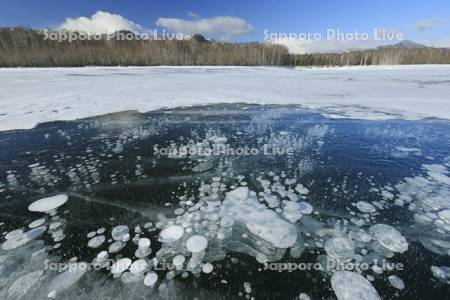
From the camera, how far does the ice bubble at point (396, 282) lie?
1.00 meters

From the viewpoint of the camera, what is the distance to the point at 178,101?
490 centimetres

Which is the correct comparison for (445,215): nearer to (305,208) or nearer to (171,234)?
(305,208)

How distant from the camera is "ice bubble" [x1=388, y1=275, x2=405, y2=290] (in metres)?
1.00

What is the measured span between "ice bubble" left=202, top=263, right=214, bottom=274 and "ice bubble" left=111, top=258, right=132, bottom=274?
1.15ft

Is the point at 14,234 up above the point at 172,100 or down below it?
below

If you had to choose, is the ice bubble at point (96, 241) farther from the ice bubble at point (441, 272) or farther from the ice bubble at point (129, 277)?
the ice bubble at point (441, 272)

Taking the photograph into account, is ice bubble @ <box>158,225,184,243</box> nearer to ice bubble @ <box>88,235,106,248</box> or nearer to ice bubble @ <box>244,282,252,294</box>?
ice bubble @ <box>88,235,106,248</box>

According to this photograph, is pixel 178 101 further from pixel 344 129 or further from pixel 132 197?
pixel 132 197

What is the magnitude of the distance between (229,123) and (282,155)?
132 cm

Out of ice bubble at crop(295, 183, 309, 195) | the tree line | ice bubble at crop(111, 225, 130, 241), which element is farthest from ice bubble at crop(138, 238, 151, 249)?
the tree line

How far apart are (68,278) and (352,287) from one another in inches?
48.2

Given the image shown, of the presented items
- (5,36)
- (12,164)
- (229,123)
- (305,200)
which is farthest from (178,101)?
(5,36)

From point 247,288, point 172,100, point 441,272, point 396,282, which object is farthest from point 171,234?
point 172,100

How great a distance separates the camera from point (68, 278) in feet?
3.38
